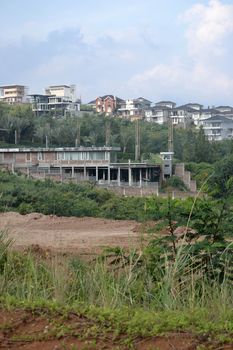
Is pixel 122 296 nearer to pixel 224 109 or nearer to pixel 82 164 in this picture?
pixel 82 164

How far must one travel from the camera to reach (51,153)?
5634 centimetres

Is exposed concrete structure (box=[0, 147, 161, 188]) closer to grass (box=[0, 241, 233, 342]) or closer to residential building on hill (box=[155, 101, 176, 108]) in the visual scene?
grass (box=[0, 241, 233, 342])

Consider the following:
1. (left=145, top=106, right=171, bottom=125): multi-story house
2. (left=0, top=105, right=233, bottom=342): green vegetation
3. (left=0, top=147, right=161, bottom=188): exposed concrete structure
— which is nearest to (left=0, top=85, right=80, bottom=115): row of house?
(left=145, top=106, right=171, bottom=125): multi-story house

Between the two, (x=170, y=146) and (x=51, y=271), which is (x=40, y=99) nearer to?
(x=170, y=146)

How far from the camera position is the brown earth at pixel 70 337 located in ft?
14.2

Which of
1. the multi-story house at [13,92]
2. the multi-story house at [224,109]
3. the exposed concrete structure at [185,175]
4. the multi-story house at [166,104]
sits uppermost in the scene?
the multi-story house at [13,92]

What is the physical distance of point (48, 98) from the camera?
414 feet

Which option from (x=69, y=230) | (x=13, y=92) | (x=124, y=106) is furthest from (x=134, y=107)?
(x=69, y=230)

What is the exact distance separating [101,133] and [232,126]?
48.2 meters

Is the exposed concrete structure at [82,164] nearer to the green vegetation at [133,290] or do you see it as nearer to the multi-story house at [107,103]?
the green vegetation at [133,290]

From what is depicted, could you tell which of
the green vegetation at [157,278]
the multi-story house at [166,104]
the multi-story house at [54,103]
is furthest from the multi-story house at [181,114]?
the green vegetation at [157,278]

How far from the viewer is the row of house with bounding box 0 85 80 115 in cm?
11880

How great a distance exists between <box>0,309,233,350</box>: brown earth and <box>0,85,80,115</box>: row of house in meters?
104

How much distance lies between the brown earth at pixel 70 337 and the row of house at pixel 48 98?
104 meters
